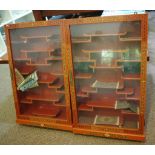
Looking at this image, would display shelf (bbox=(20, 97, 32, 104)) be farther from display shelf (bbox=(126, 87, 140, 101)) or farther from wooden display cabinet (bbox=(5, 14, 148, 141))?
display shelf (bbox=(126, 87, 140, 101))

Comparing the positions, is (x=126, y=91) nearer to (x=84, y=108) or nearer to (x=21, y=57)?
(x=84, y=108)

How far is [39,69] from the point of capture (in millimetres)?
1877

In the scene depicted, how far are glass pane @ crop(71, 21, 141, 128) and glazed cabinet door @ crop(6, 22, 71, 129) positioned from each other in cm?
14

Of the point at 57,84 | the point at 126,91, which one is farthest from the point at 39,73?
the point at 126,91

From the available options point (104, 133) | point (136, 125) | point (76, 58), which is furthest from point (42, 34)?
point (136, 125)

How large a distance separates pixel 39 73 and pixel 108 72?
0.55 meters

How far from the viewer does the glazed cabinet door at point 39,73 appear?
1.73 metres

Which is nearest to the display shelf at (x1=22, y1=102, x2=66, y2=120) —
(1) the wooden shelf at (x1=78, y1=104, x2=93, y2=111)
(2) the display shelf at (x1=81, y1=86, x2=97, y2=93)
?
(1) the wooden shelf at (x1=78, y1=104, x2=93, y2=111)

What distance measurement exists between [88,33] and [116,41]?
199 mm

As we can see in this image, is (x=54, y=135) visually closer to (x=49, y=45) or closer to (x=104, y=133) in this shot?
(x=104, y=133)

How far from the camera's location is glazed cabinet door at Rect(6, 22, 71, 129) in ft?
5.66

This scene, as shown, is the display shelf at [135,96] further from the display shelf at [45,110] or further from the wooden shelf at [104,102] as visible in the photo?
the display shelf at [45,110]

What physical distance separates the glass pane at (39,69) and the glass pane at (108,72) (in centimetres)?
16

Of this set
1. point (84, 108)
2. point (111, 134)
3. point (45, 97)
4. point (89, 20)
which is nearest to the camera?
point (89, 20)
